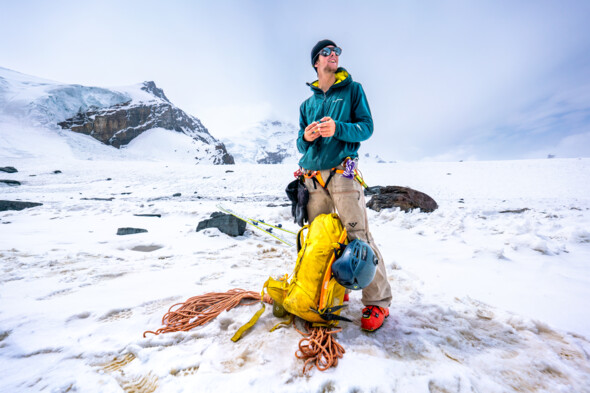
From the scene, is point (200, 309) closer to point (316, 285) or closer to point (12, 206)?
point (316, 285)

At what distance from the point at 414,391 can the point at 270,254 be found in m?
2.91

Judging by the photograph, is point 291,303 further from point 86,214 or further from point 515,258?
point 86,214

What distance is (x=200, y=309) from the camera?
6.72 feet

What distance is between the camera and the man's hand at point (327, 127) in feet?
5.92

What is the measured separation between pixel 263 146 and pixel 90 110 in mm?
108225


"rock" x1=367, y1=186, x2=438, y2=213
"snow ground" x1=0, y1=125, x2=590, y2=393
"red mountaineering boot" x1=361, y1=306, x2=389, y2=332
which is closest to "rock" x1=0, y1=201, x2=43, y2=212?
"snow ground" x1=0, y1=125, x2=590, y2=393

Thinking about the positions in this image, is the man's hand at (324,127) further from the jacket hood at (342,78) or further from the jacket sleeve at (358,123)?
the jacket hood at (342,78)

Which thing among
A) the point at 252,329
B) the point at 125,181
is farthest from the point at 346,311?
the point at 125,181

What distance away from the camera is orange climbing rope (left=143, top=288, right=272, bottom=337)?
1.80 m

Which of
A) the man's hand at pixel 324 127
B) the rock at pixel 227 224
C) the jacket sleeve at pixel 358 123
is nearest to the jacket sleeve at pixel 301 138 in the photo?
the man's hand at pixel 324 127

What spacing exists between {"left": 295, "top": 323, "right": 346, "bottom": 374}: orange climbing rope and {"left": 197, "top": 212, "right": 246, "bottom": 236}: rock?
3421 millimetres

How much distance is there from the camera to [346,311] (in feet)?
6.98

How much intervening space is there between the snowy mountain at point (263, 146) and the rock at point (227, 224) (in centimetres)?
11740

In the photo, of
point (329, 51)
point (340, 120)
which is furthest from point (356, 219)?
point (329, 51)
